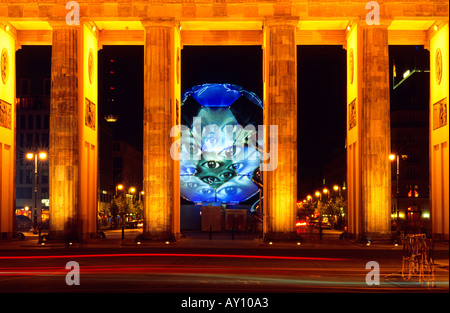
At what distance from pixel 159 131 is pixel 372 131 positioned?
13464 mm

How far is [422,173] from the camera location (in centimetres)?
11344

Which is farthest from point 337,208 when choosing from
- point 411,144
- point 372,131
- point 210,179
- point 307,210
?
point 372,131

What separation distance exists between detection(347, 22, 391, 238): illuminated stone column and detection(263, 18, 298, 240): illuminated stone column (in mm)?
4373

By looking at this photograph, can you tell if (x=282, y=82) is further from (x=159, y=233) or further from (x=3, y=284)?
(x=3, y=284)

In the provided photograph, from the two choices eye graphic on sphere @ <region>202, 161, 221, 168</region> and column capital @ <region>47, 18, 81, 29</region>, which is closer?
column capital @ <region>47, 18, 81, 29</region>

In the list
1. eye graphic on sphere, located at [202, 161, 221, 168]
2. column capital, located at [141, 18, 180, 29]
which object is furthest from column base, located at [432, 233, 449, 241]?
eye graphic on sphere, located at [202, 161, 221, 168]

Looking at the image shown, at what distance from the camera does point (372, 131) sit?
4447 cm

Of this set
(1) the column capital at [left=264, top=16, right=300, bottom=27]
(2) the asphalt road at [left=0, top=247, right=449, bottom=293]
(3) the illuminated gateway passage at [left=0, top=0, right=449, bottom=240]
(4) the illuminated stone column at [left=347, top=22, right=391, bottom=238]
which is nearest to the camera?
(2) the asphalt road at [left=0, top=247, right=449, bottom=293]

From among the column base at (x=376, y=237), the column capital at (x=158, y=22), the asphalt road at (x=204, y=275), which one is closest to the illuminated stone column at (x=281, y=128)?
the column base at (x=376, y=237)

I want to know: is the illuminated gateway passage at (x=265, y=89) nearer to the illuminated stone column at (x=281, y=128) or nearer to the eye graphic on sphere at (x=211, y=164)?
the illuminated stone column at (x=281, y=128)

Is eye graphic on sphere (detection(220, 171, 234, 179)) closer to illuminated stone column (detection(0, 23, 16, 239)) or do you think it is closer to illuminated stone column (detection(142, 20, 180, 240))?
illuminated stone column (detection(0, 23, 16, 239))

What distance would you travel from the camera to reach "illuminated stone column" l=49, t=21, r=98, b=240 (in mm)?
44188

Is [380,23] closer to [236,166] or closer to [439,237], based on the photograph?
[439,237]

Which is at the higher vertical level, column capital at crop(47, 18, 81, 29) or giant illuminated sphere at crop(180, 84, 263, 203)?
column capital at crop(47, 18, 81, 29)
